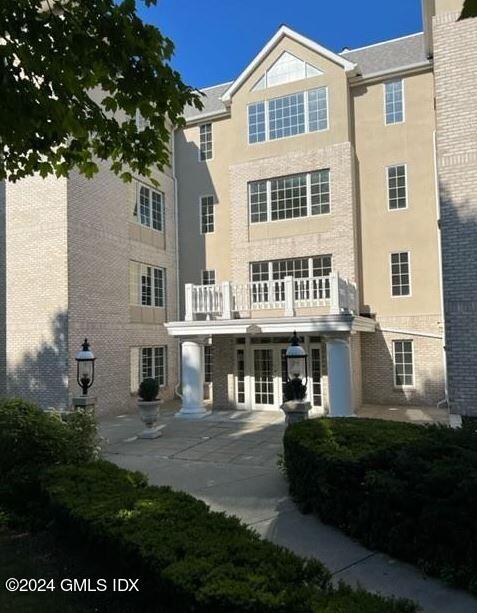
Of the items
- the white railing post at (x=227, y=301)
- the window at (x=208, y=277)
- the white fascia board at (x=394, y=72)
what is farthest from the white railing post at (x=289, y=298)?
the white fascia board at (x=394, y=72)

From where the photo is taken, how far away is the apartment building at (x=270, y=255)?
15250 millimetres

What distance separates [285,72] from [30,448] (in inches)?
646

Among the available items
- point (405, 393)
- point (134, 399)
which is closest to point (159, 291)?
point (134, 399)

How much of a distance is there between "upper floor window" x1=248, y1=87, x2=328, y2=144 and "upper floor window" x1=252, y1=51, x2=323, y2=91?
658 mm

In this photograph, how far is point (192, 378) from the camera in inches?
626

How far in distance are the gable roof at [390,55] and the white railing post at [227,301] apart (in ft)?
29.5

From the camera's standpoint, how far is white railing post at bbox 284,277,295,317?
1512 centimetres

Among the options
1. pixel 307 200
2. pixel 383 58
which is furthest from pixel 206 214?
pixel 383 58

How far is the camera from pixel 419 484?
4637 mm

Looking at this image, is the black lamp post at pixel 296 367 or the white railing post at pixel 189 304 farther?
the white railing post at pixel 189 304

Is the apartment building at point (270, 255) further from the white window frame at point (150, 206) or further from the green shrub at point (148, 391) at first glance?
the green shrub at point (148, 391)

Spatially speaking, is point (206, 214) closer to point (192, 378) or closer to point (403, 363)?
point (192, 378)

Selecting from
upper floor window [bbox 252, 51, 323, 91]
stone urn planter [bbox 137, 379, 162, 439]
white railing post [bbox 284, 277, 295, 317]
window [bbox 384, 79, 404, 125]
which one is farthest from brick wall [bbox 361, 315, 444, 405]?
upper floor window [bbox 252, 51, 323, 91]

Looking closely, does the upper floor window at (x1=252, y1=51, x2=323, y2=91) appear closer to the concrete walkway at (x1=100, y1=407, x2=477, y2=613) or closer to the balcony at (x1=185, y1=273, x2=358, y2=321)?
the balcony at (x1=185, y1=273, x2=358, y2=321)
